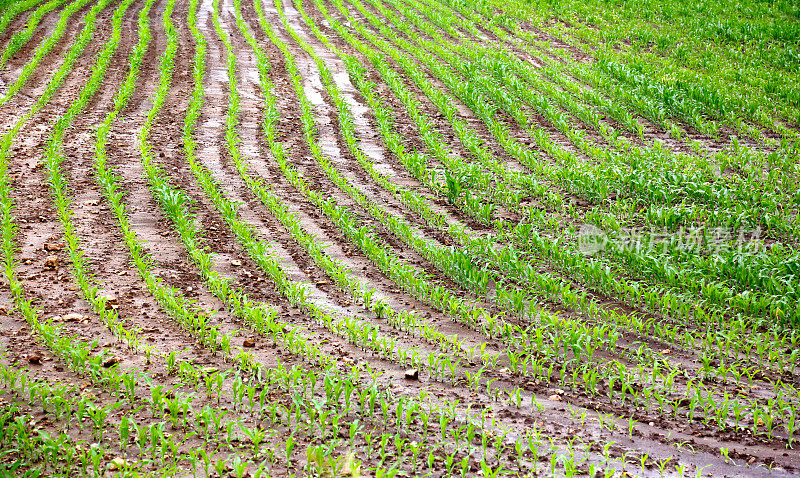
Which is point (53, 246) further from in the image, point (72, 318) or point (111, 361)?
point (111, 361)

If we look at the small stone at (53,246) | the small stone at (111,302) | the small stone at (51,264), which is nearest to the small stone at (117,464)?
the small stone at (111,302)

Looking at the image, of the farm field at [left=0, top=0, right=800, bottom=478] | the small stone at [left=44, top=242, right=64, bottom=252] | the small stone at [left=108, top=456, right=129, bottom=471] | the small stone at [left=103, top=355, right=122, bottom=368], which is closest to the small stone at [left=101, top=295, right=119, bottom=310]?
the farm field at [left=0, top=0, right=800, bottom=478]

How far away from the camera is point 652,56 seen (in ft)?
56.5

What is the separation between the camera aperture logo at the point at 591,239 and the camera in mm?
7629

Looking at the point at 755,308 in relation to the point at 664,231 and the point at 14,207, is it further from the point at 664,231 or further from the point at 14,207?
the point at 14,207

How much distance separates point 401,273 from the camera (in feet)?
22.6

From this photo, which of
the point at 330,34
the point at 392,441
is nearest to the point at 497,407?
the point at 392,441

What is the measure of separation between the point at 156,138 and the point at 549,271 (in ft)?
23.8

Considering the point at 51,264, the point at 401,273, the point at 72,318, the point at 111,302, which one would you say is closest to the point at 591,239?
the point at 401,273

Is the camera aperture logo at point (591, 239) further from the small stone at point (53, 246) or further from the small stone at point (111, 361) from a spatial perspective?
the small stone at point (53, 246)

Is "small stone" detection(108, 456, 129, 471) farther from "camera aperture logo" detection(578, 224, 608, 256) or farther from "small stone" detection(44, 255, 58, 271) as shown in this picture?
"camera aperture logo" detection(578, 224, 608, 256)

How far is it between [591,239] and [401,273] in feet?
7.85

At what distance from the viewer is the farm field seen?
466cm

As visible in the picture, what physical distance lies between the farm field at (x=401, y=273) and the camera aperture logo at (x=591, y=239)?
3cm
